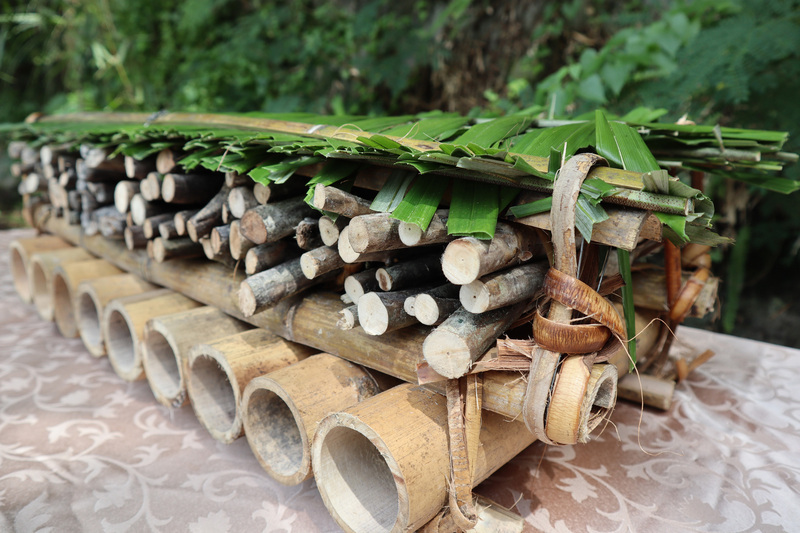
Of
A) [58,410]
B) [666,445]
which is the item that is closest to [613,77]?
[666,445]

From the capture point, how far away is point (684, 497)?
1.59 metres

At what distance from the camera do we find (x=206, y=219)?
1.93m

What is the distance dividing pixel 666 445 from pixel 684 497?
1.07 ft

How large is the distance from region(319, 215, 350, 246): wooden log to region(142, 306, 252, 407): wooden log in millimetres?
764

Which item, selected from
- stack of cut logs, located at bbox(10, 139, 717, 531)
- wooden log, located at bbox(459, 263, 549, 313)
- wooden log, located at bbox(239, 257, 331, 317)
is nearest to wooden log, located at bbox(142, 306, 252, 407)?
stack of cut logs, located at bbox(10, 139, 717, 531)

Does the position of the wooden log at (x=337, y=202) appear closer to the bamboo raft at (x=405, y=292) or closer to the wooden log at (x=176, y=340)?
the bamboo raft at (x=405, y=292)

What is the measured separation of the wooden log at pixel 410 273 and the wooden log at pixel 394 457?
319mm

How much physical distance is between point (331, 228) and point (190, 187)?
2.93ft

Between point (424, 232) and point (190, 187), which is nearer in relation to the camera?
point (424, 232)

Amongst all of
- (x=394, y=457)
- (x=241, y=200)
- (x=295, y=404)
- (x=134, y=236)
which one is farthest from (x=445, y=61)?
(x=394, y=457)

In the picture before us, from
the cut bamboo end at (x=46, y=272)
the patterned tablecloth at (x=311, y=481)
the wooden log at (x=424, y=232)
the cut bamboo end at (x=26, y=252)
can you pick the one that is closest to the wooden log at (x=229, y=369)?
the patterned tablecloth at (x=311, y=481)

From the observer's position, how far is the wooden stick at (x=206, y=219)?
1.91 meters

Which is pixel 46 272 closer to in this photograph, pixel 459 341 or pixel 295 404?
pixel 295 404

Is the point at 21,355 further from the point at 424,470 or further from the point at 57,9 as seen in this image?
the point at 57,9
